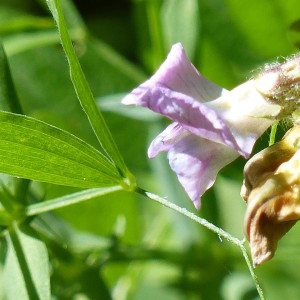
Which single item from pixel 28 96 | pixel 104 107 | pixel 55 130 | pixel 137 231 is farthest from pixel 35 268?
pixel 28 96

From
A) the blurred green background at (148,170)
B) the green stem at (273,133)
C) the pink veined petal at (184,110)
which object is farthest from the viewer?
the blurred green background at (148,170)

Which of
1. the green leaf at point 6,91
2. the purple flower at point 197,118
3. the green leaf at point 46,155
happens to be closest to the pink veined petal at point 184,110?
the purple flower at point 197,118

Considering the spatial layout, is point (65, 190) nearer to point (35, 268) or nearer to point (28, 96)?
point (35, 268)

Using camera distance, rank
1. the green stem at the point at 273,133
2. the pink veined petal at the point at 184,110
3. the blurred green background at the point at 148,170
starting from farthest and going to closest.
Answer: the blurred green background at the point at 148,170 → the green stem at the point at 273,133 → the pink veined petal at the point at 184,110

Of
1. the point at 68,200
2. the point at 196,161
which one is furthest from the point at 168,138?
the point at 68,200

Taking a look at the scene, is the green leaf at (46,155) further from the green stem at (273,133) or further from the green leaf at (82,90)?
the green stem at (273,133)

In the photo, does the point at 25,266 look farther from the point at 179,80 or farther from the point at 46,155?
the point at 179,80

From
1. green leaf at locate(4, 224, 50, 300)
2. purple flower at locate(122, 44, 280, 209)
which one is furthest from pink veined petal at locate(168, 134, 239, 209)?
green leaf at locate(4, 224, 50, 300)
